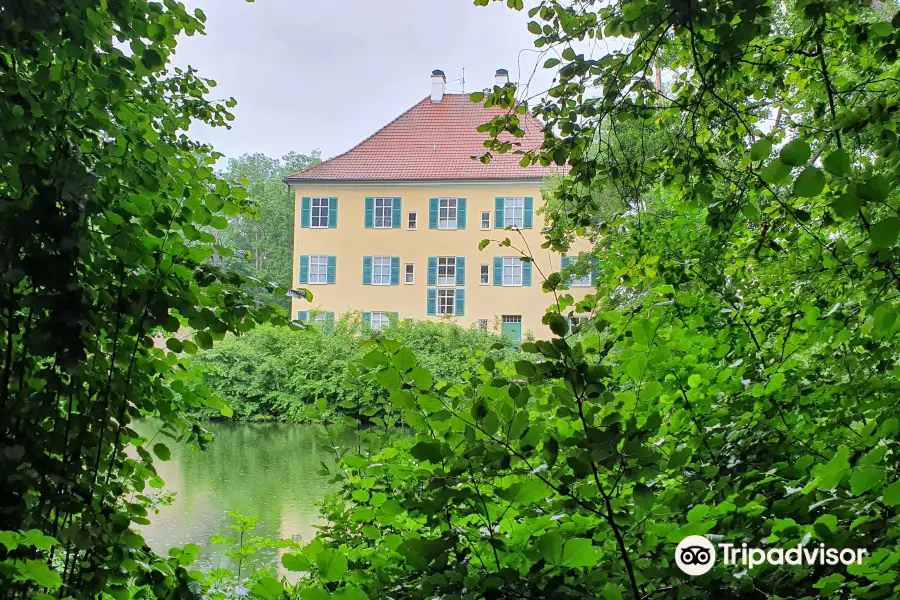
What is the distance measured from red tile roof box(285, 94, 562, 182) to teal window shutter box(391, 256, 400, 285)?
6.93ft

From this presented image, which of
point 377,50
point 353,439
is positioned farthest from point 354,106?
point 353,439

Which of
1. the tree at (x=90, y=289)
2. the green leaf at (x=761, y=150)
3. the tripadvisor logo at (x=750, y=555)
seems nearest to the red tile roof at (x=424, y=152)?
the tree at (x=90, y=289)

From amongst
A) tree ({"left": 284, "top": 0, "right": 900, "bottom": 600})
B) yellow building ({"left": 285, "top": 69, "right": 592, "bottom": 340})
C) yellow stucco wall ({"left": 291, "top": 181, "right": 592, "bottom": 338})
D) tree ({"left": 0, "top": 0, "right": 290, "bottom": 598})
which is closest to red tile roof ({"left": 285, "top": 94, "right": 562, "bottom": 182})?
yellow building ({"left": 285, "top": 69, "right": 592, "bottom": 340})

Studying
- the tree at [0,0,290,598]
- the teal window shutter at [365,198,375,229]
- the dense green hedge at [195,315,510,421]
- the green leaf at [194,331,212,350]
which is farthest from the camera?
the teal window shutter at [365,198,375,229]

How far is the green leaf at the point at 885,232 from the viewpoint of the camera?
625 mm

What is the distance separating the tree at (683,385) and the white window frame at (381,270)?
16.5 m

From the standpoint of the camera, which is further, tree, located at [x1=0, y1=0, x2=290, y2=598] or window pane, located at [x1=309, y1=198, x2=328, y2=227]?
window pane, located at [x1=309, y1=198, x2=328, y2=227]

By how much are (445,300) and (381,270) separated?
187 cm

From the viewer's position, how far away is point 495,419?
0.80 metres

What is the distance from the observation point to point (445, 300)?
18.5 metres

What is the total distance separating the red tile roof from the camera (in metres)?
18.4

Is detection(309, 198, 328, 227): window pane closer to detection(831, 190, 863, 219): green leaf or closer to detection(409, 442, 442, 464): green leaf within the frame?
detection(409, 442, 442, 464): green leaf

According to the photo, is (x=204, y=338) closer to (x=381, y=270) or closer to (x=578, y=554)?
(x=578, y=554)

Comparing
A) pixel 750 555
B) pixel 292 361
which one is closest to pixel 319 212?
pixel 292 361
